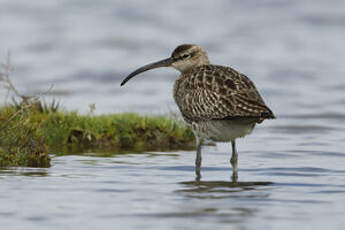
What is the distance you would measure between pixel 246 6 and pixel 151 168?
79.6 ft

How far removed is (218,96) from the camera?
46.8 ft

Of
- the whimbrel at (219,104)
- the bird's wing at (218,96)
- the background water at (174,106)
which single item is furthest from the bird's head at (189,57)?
the background water at (174,106)

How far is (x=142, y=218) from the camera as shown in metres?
10.7

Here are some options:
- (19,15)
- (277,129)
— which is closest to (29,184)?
(277,129)

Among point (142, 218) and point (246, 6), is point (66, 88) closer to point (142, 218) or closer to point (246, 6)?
point (246, 6)

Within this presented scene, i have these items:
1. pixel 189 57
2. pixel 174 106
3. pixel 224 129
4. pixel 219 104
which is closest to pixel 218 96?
pixel 219 104

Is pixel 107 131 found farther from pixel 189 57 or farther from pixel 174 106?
pixel 174 106

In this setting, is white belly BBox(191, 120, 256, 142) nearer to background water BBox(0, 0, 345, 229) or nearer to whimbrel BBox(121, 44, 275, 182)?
whimbrel BBox(121, 44, 275, 182)

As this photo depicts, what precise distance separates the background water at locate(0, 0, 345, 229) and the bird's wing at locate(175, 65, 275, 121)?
3.26ft

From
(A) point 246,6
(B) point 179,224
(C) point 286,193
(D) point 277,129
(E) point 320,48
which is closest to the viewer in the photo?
(B) point 179,224

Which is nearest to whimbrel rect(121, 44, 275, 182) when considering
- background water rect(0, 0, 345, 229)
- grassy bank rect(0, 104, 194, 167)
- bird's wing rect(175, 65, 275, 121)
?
bird's wing rect(175, 65, 275, 121)

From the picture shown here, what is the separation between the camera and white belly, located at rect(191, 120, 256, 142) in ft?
47.0

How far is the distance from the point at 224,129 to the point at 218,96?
54 cm

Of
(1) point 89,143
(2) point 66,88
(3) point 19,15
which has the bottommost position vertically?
(1) point 89,143
